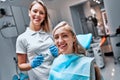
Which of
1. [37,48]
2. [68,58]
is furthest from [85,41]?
[37,48]

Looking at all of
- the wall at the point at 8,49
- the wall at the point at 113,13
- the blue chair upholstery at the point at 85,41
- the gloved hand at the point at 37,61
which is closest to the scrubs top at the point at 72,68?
the blue chair upholstery at the point at 85,41

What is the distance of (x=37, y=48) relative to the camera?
70.2 inches

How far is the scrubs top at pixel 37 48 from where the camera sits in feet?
5.88

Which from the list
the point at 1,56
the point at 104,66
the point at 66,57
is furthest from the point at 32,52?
the point at 104,66

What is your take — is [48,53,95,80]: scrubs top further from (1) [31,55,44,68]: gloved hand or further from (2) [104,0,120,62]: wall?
(2) [104,0,120,62]: wall

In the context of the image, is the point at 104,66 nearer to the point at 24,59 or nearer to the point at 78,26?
the point at 78,26

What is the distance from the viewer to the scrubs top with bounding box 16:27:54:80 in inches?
70.5

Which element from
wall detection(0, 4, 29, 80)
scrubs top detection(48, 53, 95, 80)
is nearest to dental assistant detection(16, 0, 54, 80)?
scrubs top detection(48, 53, 95, 80)

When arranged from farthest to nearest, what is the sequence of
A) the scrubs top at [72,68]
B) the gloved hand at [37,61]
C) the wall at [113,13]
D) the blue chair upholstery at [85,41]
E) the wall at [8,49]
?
the wall at [113,13], the wall at [8,49], the gloved hand at [37,61], the blue chair upholstery at [85,41], the scrubs top at [72,68]

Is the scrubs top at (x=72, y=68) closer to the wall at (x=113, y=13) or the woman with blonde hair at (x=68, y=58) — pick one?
the woman with blonde hair at (x=68, y=58)

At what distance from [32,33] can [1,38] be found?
5.64ft

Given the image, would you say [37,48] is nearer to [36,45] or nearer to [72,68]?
[36,45]

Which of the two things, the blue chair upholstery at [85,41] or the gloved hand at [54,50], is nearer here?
the blue chair upholstery at [85,41]

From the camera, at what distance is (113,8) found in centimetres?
→ 498
